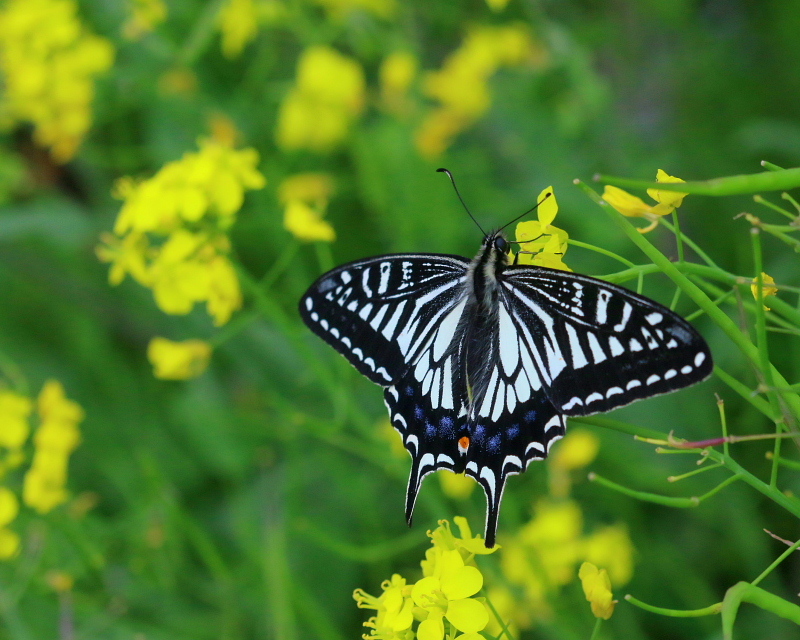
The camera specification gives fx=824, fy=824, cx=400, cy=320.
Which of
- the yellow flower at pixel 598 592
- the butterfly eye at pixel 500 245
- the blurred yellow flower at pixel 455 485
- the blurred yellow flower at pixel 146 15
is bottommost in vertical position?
the yellow flower at pixel 598 592

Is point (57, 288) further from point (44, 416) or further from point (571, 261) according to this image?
point (571, 261)

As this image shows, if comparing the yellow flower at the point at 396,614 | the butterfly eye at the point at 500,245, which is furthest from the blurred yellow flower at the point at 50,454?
the butterfly eye at the point at 500,245

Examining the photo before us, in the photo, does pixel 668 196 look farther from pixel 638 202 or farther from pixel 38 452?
pixel 38 452

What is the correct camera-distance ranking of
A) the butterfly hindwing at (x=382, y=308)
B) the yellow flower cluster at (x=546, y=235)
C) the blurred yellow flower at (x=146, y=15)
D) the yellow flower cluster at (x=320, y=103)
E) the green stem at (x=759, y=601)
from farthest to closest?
the yellow flower cluster at (x=320, y=103)
the blurred yellow flower at (x=146, y=15)
the butterfly hindwing at (x=382, y=308)
the yellow flower cluster at (x=546, y=235)
the green stem at (x=759, y=601)

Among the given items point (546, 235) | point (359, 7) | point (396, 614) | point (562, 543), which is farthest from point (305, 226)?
point (359, 7)

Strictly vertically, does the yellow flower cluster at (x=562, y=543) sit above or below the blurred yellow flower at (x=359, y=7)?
below

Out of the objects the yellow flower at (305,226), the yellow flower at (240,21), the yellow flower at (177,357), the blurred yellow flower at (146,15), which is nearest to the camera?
the yellow flower at (305,226)

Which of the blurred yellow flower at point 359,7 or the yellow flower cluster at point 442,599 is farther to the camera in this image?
the blurred yellow flower at point 359,7

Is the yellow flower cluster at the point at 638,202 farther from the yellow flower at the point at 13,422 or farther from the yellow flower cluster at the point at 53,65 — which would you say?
the yellow flower cluster at the point at 53,65

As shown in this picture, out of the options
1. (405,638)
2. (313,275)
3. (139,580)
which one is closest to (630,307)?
(405,638)
